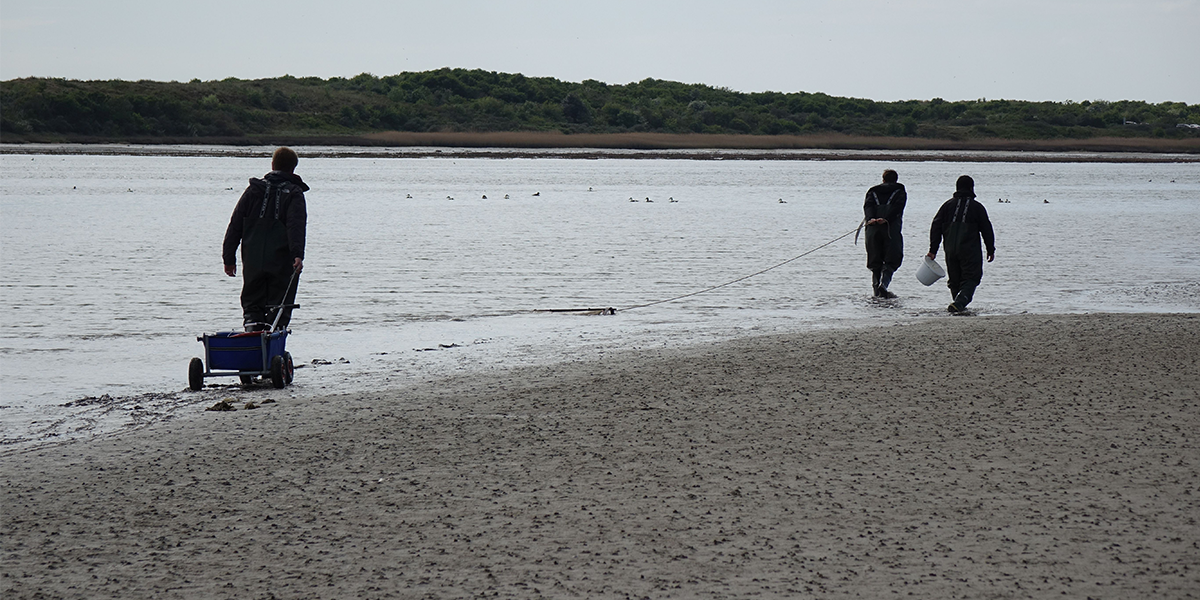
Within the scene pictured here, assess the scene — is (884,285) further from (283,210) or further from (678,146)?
(678,146)

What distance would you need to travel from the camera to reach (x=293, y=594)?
426cm

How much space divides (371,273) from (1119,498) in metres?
13.2

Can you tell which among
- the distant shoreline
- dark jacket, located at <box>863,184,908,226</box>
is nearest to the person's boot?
dark jacket, located at <box>863,184,908,226</box>

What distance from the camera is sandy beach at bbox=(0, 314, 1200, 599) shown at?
4.42m

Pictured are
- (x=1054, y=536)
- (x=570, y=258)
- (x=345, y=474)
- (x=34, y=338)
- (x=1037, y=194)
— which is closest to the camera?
(x=1054, y=536)

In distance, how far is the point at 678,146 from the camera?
117 meters

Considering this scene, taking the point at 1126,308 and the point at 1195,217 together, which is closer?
the point at 1126,308

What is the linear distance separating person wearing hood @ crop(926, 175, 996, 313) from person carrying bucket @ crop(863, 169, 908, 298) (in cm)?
96

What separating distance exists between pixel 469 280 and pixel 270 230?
25.6ft

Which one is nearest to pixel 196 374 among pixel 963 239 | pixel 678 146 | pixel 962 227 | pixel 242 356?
pixel 242 356

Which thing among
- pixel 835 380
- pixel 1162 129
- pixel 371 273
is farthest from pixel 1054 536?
pixel 1162 129

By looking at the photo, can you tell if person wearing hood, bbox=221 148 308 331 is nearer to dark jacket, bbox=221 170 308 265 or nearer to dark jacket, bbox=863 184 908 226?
dark jacket, bbox=221 170 308 265

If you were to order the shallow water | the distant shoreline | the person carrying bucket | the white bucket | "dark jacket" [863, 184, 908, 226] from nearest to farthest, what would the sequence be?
1. the shallow water
2. the white bucket
3. the person carrying bucket
4. "dark jacket" [863, 184, 908, 226]
5. the distant shoreline

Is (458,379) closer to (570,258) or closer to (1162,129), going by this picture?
(570,258)
